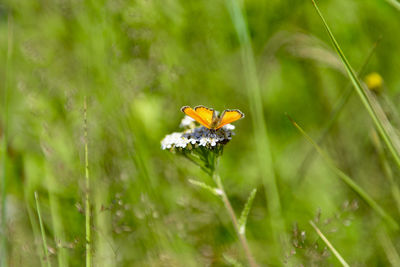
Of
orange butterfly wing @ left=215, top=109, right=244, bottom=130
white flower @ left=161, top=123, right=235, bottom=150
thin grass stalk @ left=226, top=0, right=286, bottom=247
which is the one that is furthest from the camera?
thin grass stalk @ left=226, top=0, right=286, bottom=247

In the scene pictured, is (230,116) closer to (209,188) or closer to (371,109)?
(209,188)

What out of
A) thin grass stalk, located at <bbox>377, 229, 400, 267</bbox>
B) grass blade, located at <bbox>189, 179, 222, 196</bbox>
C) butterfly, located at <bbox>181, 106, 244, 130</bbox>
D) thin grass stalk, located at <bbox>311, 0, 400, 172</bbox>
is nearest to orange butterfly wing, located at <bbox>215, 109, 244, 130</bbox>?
butterfly, located at <bbox>181, 106, 244, 130</bbox>

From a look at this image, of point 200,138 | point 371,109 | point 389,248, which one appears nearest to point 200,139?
point 200,138

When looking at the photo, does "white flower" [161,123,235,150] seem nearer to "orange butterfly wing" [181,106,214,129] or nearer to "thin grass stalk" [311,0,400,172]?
"orange butterfly wing" [181,106,214,129]

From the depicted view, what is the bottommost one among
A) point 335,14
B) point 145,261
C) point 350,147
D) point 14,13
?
point 145,261

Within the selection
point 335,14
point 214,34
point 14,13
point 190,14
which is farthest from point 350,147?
point 14,13

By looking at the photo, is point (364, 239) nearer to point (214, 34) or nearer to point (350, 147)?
point (350, 147)
